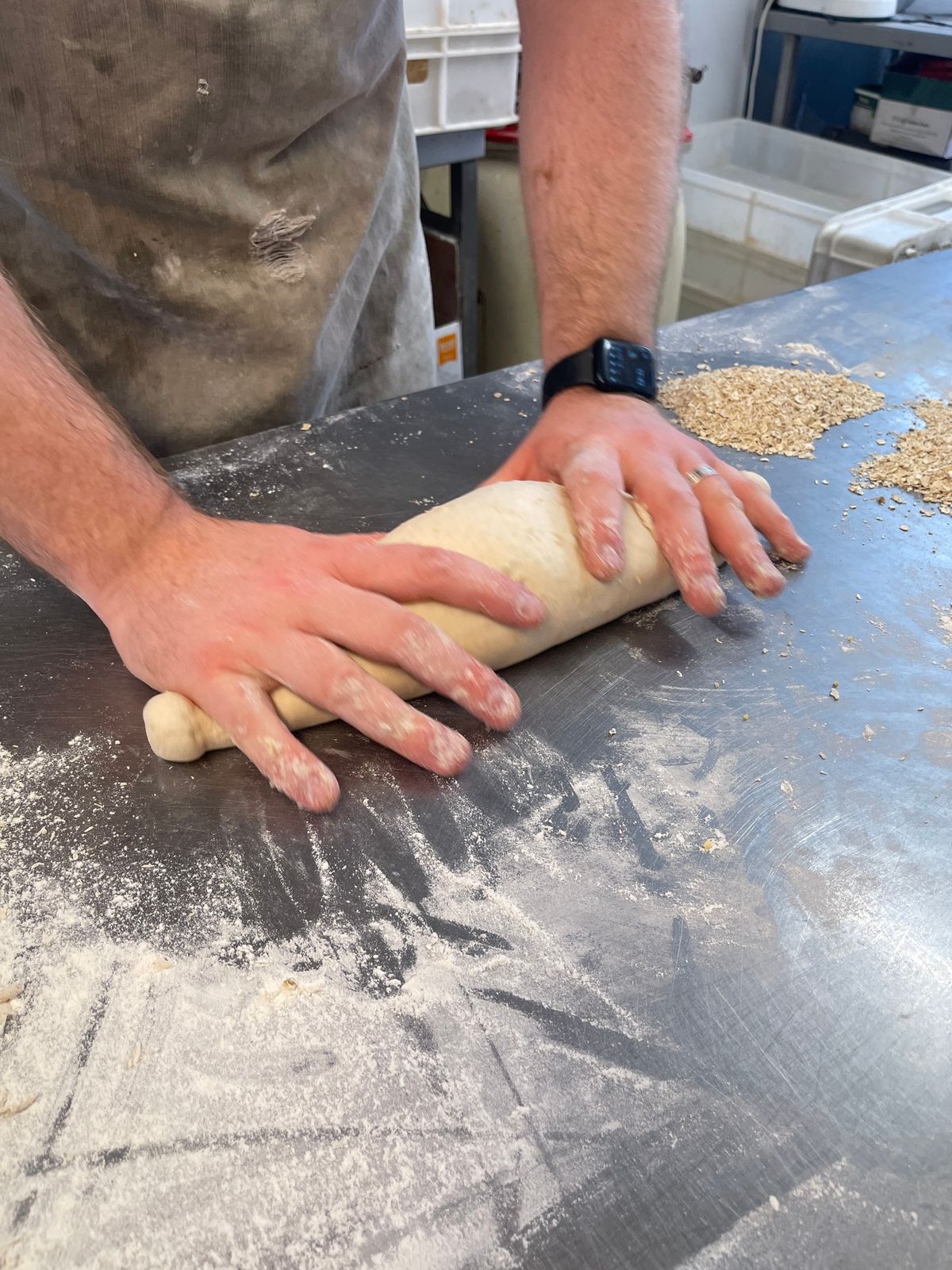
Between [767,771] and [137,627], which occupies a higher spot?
[137,627]

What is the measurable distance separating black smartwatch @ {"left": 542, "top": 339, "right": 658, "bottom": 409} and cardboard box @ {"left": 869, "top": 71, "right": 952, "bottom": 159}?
2.63 meters

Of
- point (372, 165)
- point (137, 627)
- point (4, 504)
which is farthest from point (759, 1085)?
point (372, 165)

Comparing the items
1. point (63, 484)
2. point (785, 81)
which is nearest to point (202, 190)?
point (63, 484)

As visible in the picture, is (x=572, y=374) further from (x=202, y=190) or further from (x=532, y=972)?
(x=532, y=972)

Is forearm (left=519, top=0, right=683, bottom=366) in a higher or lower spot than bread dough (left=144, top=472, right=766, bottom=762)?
higher

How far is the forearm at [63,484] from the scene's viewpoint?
100cm

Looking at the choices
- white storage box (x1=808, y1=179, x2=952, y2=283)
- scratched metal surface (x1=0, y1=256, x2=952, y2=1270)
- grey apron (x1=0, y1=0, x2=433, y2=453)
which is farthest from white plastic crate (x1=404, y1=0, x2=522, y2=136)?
scratched metal surface (x1=0, y1=256, x2=952, y2=1270)

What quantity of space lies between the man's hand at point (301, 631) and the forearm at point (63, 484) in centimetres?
3

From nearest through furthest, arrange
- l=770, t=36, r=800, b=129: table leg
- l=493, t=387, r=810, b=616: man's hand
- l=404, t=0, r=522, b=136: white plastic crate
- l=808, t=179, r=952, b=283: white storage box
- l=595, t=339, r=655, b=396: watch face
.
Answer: l=493, t=387, r=810, b=616: man's hand
l=595, t=339, r=655, b=396: watch face
l=404, t=0, r=522, b=136: white plastic crate
l=808, t=179, r=952, b=283: white storage box
l=770, t=36, r=800, b=129: table leg

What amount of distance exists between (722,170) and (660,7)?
8.66 feet

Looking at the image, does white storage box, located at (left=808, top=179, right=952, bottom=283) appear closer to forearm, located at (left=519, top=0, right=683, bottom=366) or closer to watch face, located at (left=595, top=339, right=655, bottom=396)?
forearm, located at (left=519, top=0, right=683, bottom=366)

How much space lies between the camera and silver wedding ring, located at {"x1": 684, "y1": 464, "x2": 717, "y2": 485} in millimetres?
1261

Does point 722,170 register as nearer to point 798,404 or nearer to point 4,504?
point 798,404

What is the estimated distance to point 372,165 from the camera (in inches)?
60.0
